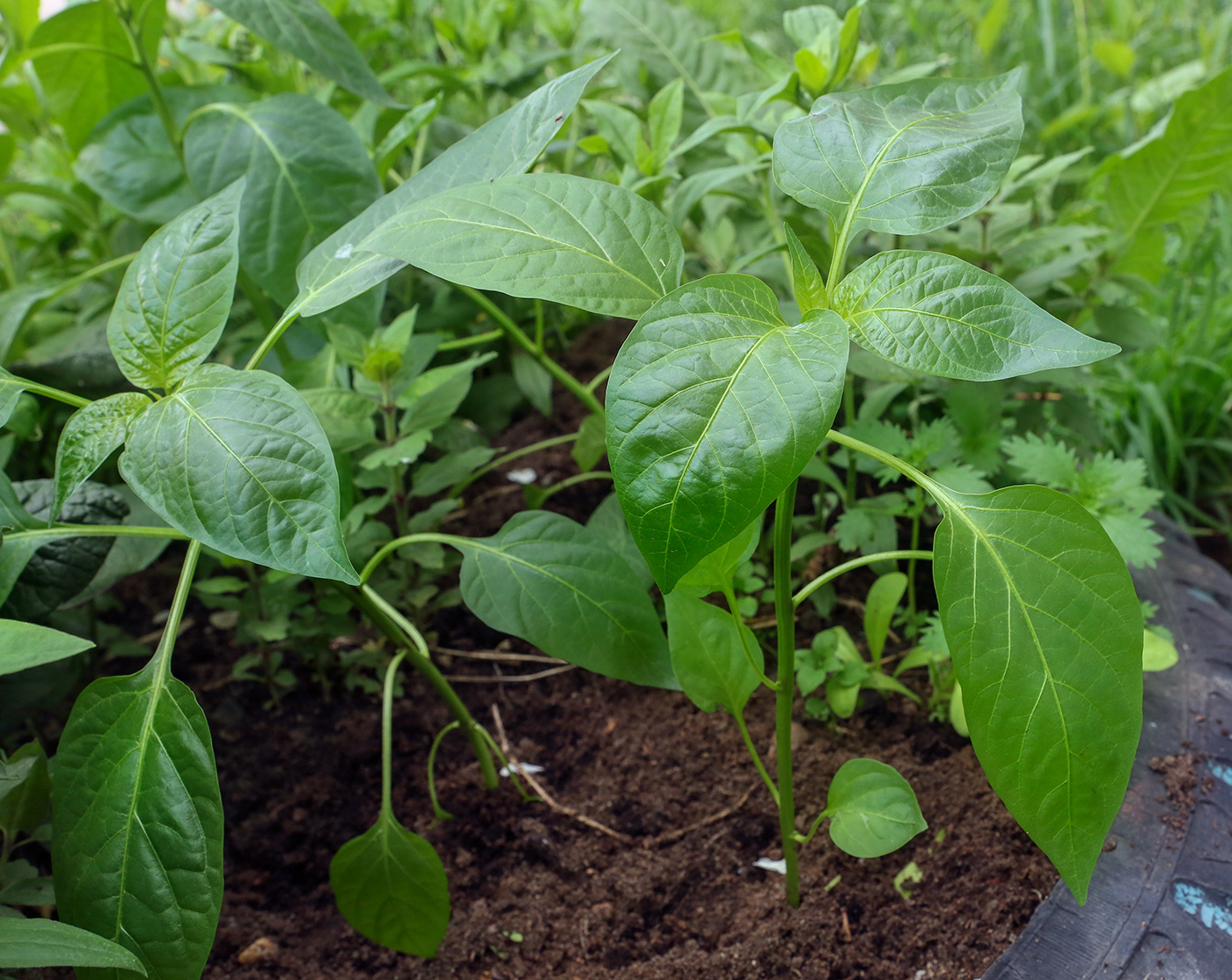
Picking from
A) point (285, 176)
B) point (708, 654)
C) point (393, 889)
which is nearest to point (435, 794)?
point (393, 889)

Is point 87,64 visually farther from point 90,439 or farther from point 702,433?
point 702,433

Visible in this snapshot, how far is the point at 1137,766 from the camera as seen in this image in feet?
3.14

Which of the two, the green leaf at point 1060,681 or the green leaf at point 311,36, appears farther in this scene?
the green leaf at point 311,36

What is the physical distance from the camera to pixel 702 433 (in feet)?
1.89

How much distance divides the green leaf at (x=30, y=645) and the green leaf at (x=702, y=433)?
1.47 ft

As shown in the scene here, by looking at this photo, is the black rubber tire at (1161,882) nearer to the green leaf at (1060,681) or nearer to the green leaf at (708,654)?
the green leaf at (1060,681)

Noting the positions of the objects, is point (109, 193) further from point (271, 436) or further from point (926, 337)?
Answer: point (926, 337)

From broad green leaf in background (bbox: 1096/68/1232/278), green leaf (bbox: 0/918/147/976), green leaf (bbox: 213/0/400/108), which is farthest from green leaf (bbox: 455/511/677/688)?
broad green leaf in background (bbox: 1096/68/1232/278)

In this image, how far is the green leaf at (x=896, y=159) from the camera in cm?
71

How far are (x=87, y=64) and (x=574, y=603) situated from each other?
127 centimetres

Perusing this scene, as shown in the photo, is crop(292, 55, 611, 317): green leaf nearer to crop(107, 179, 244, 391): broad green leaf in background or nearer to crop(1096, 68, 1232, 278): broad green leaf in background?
crop(107, 179, 244, 391): broad green leaf in background

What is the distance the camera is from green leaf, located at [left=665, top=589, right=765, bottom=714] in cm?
84

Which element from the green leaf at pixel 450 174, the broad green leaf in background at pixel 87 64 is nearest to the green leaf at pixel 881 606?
the green leaf at pixel 450 174

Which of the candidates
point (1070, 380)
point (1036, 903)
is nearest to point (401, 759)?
point (1036, 903)
